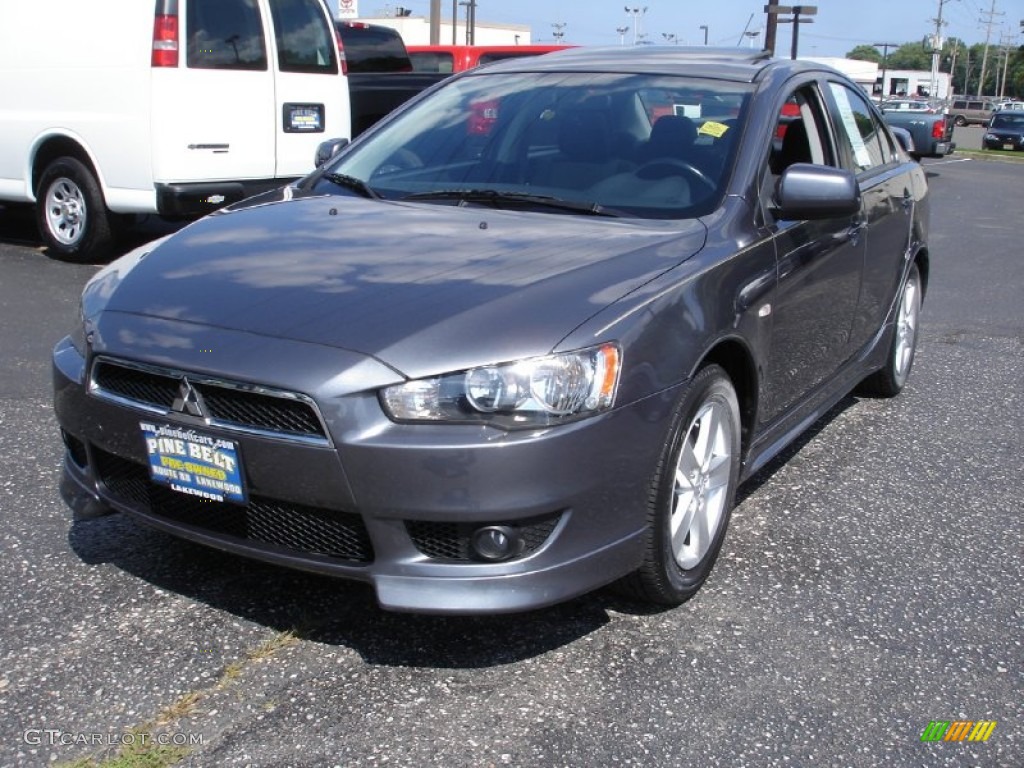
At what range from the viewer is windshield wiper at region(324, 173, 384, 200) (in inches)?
159

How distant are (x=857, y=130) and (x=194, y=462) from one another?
340 cm

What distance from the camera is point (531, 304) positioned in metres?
2.87

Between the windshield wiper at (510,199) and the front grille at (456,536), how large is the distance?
125 centimetres

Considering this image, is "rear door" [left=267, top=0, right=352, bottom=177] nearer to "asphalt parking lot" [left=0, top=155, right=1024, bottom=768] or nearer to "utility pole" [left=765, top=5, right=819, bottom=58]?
"asphalt parking lot" [left=0, top=155, right=1024, bottom=768]

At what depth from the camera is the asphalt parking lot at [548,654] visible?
2.65 m

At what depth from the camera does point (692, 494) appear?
3.28 meters

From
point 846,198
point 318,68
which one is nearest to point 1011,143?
point 318,68

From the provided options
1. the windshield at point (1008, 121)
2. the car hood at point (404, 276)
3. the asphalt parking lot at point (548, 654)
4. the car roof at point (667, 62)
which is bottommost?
the asphalt parking lot at point (548, 654)

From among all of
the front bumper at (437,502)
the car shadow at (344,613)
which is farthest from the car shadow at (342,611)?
the front bumper at (437,502)

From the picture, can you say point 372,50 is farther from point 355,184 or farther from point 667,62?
point 355,184

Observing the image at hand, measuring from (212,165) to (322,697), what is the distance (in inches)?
235

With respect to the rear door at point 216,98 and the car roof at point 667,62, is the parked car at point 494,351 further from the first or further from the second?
the rear door at point 216,98

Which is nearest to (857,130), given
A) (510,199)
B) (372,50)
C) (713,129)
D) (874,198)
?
(874,198)

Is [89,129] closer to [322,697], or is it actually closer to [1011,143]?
[322,697]
